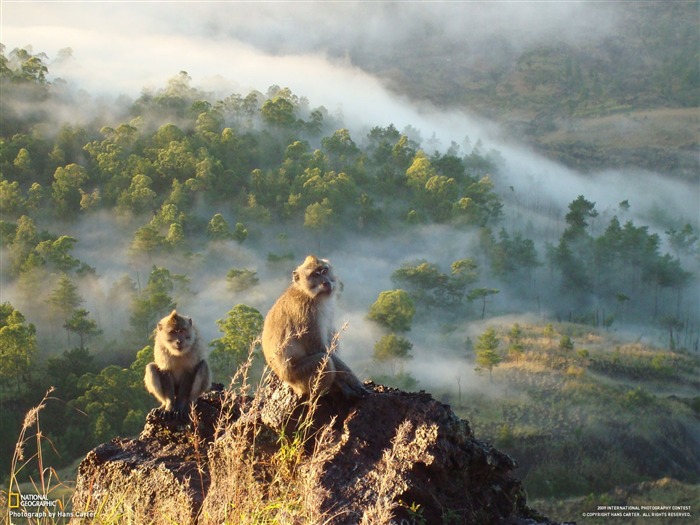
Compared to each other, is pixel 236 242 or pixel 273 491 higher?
pixel 273 491

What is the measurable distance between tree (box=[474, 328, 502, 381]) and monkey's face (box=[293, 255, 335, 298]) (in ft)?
105

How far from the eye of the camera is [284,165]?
48781mm

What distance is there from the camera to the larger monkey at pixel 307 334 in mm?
7078

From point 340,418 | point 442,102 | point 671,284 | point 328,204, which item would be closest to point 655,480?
point 671,284

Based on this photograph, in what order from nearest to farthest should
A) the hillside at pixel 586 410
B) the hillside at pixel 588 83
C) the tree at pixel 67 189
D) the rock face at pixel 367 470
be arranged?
the rock face at pixel 367 470, the hillside at pixel 586 410, the tree at pixel 67 189, the hillside at pixel 588 83

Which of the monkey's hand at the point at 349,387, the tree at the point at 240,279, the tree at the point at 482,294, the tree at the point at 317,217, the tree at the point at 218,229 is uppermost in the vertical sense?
the monkey's hand at the point at 349,387

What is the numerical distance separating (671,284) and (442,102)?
27383mm

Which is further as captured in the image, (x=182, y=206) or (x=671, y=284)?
(x=671, y=284)

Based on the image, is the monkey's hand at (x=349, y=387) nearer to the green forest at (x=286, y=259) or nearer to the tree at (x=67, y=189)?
the green forest at (x=286, y=259)

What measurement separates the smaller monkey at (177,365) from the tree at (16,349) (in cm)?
2636

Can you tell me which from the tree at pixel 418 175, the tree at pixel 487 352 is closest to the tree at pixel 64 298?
the tree at pixel 487 352

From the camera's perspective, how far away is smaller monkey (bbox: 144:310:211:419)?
379 inches

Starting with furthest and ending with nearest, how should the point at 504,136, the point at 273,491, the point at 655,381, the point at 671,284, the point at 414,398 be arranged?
1. the point at 504,136
2. the point at 671,284
3. the point at 655,381
4. the point at 414,398
5. the point at 273,491

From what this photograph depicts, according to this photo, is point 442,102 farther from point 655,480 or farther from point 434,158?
point 655,480
